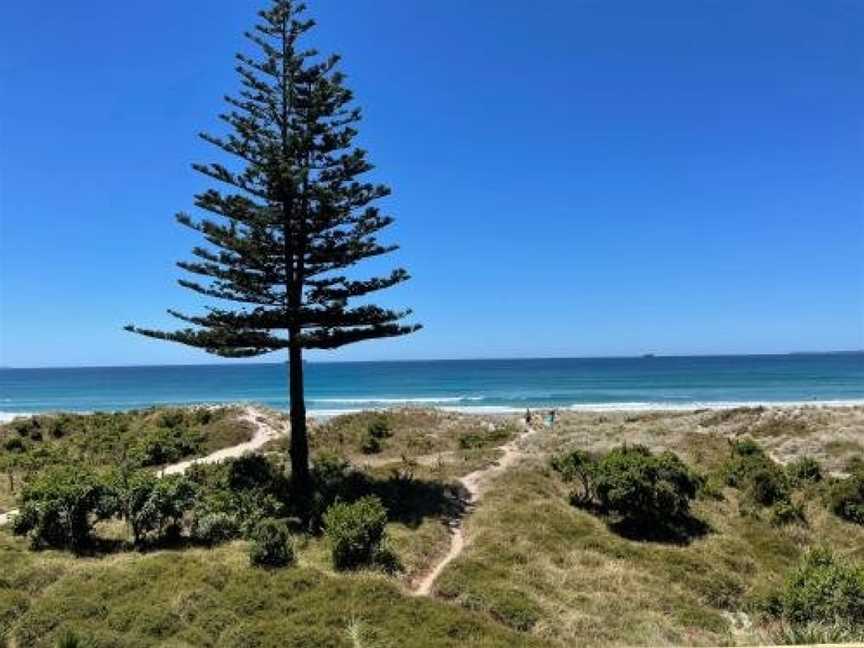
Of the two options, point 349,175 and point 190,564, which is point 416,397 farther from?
point 190,564

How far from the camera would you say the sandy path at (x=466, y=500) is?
11164mm

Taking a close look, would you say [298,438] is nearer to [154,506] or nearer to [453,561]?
[154,506]

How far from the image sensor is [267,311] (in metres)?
15.9

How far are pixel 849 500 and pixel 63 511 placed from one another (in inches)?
604

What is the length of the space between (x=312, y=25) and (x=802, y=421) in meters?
20.7

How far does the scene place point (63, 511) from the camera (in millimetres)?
11977

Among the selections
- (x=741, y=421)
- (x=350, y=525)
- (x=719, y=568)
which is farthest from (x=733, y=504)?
(x=741, y=421)

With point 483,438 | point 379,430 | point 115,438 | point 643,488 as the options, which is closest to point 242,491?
point 643,488

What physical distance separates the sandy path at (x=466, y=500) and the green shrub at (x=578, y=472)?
1233 millimetres

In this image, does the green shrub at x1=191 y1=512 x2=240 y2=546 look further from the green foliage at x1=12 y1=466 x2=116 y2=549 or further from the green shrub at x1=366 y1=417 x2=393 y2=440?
the green shrub at x1=366 y1=417 x2=393 y2=440

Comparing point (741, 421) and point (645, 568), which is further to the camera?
point (741, 421)

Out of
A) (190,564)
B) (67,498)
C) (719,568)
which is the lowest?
(719,568)

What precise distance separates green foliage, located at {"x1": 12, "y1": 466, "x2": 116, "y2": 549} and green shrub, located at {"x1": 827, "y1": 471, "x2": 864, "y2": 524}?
14.3 meters

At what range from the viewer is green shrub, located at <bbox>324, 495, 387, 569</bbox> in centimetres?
1130
